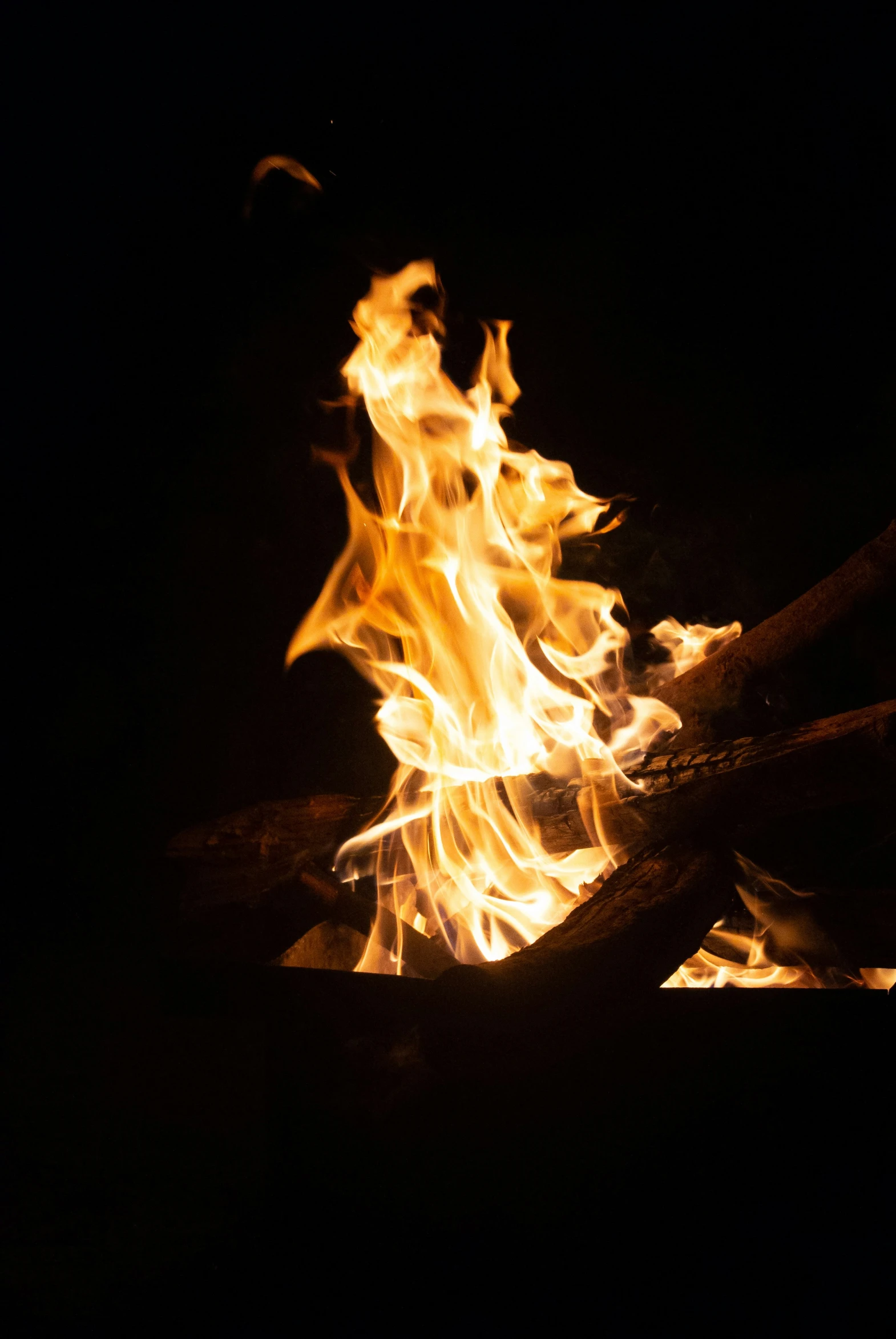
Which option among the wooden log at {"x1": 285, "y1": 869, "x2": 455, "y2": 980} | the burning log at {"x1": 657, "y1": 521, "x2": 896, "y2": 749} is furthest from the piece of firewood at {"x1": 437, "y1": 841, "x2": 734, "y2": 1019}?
the burning log at {"x1": 657, "y1": 521, "x2": 896, "y2": 749}

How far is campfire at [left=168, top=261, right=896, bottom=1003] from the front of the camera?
168cm

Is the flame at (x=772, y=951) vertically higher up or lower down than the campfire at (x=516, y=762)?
lower down

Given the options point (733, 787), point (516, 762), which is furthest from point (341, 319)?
point (733, 787)

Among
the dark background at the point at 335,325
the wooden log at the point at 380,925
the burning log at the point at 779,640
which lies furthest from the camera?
the dark background at the point at 335,325

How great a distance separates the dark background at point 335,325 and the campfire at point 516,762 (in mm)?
154

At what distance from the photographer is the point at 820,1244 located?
142cm

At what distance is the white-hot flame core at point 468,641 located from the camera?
205 cm

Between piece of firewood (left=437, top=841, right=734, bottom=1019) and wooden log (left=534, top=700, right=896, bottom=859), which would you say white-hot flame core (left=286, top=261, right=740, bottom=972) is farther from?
piece of firewood (left=437, top=841, right=734, bottom=1019)

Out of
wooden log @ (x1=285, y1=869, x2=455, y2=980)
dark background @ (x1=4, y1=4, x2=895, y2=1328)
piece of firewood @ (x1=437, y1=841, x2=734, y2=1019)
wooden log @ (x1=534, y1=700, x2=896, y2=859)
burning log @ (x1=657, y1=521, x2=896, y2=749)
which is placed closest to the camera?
piece of firewood @ (x1=437, y1=841, x2=734, y2=1019)

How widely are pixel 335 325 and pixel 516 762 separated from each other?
1602 millimetres

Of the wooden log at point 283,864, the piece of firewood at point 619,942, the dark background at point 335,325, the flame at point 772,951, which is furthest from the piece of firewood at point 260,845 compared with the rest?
the flame at point 772,951

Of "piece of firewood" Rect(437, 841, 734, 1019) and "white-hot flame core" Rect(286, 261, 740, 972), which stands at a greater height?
"white-hot flame core" Rect(286, 261, 740, 972)

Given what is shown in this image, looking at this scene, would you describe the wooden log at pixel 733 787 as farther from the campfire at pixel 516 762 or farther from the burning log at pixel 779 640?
the burning log at pixel 779 640

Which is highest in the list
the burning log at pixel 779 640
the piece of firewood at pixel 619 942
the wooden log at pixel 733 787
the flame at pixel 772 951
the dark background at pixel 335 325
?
the dark background at pixel 335 325
